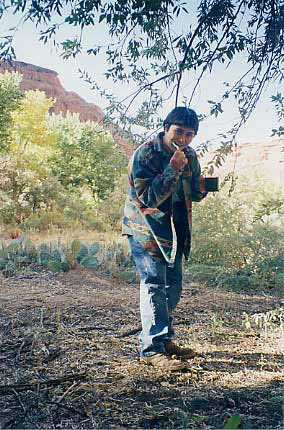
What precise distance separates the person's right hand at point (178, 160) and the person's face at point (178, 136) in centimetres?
12

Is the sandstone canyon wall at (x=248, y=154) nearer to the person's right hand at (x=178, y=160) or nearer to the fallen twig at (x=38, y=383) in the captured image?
the person's right hand at (x=178, y=160)

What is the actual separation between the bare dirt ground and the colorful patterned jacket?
0.55m

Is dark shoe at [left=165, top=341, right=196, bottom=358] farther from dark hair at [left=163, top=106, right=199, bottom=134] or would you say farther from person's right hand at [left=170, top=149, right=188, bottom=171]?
dark hair at [left=163, top=106, right=199, bottom=134]

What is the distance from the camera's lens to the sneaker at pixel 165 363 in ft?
7.14

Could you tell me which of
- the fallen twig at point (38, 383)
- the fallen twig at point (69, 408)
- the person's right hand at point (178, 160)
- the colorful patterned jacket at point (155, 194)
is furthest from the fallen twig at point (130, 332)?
the person's right hand at point (178, 160)

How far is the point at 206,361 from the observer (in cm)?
236

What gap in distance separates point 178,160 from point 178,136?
6.1 inches

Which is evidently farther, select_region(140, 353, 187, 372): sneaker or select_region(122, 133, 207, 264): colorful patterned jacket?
select_region(140, 353, 187, 372): sneaker

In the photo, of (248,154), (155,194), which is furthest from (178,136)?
(248,154)

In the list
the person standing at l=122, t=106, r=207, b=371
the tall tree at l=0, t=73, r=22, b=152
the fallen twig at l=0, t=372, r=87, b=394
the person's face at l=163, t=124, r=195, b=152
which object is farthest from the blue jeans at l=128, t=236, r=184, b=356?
the tall tree at l=0, t=73, r=22, b=152

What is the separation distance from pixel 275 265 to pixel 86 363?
2.78 metres

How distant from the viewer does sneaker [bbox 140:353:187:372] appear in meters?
2.18

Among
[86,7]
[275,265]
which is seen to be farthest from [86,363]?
[275,265]

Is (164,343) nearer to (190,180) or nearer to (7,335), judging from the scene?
(190,180)
